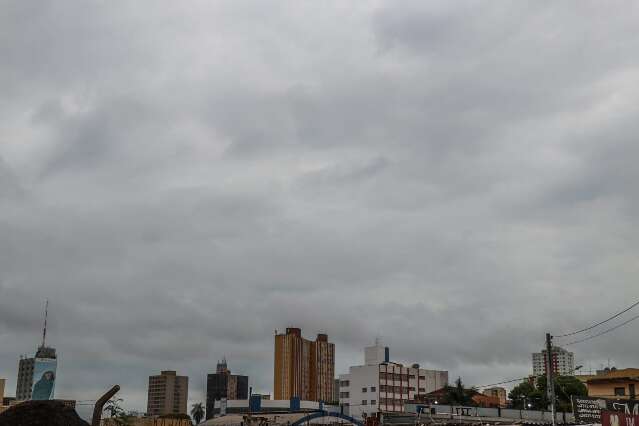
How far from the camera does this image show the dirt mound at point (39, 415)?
152 ft

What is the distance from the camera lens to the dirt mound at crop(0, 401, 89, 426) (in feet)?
152

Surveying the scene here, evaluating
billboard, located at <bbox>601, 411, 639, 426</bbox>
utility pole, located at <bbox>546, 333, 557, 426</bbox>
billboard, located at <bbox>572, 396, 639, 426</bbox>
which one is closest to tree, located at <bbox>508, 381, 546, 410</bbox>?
billboard, located at <bbox>572, 396, 639, 426</bbox>

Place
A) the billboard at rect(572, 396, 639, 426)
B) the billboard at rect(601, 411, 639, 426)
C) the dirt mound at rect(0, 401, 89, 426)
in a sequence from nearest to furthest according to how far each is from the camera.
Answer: the dirt mound at rect(0, 401, 89, 426) < the billboard at rect(601, 411, 639, 426) < the billboard at rect(572, 396, 639, 426)

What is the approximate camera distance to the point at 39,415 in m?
46.8

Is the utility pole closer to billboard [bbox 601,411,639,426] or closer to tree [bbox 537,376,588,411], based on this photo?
billboard [bbox 601,411,639,426]

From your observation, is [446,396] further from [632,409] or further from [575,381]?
[632,409]

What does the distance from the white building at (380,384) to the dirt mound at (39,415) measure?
123504mm

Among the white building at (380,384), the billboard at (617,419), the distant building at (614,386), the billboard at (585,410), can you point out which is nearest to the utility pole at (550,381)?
the billboard at (617,419)

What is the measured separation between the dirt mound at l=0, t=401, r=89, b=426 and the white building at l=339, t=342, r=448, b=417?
124 m

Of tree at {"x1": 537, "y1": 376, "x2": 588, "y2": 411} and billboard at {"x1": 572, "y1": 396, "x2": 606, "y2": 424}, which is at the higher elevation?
tree at {"x1": 537, "y1": 376, "x2": 588, "y2": 411}

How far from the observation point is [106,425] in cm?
6988

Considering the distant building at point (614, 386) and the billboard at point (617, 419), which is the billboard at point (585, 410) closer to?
the billboard at point (617, 419)

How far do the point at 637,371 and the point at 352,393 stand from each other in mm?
71806

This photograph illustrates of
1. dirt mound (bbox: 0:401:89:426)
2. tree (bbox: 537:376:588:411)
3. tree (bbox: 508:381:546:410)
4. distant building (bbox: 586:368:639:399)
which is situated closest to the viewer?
dirt mound (bbox: 0:401:89:426)
